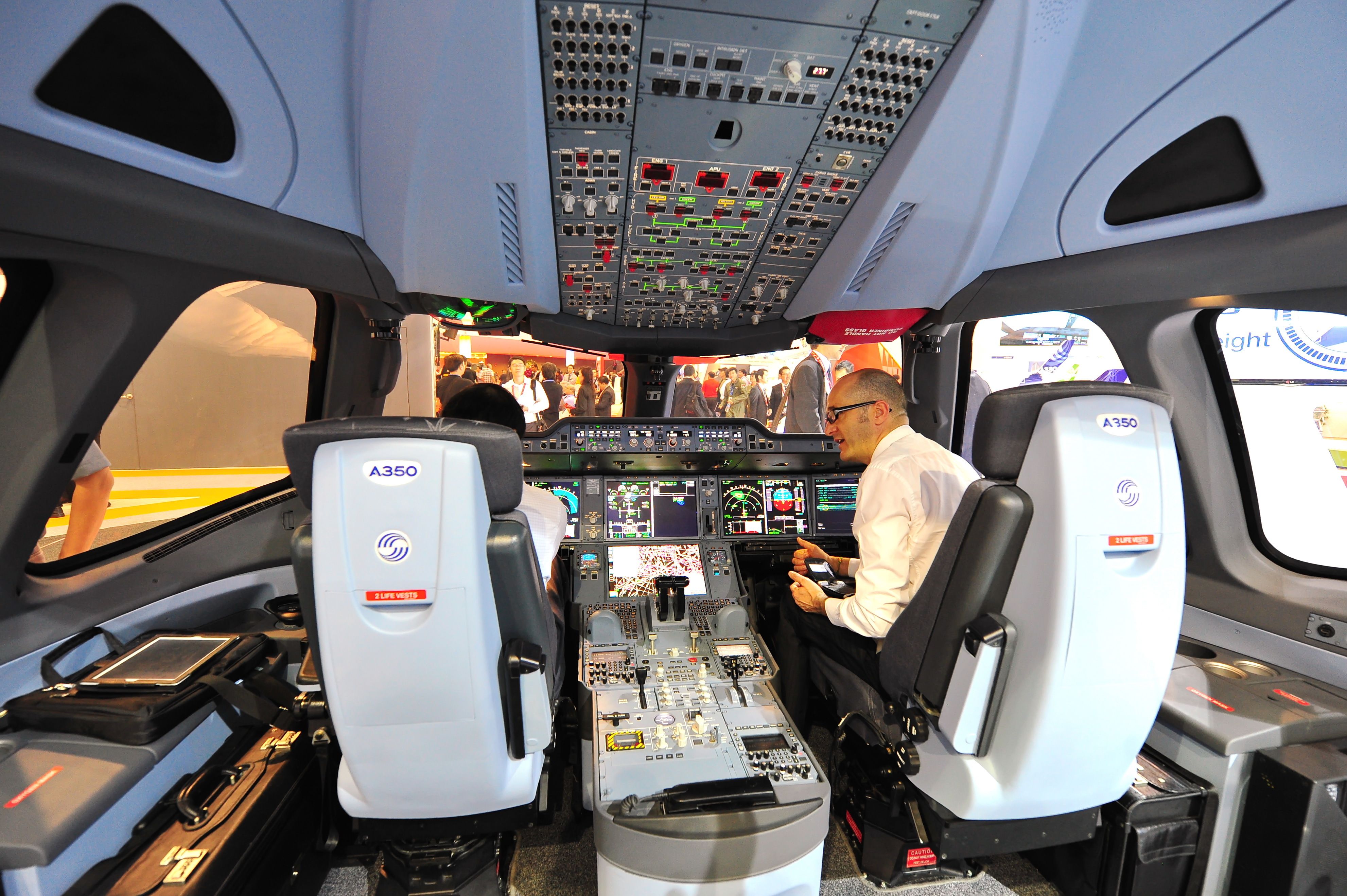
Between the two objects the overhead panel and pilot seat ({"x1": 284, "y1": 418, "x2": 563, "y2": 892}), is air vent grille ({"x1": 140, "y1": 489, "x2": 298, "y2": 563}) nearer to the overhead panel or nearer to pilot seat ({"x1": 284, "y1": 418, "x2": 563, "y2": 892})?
pilot seat ({"x1": 284, "y1": 418, "x2": 563, "y2": 892})

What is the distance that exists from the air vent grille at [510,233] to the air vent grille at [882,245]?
135cm

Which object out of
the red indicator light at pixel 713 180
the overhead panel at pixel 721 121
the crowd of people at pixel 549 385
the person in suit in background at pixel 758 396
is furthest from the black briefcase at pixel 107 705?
the person in suit in background at pixel 758 396

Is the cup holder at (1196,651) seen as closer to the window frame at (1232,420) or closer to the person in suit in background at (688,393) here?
the window frame at (1232,420)

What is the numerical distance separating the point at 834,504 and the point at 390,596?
218cm

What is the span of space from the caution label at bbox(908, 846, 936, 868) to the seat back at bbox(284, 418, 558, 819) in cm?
122

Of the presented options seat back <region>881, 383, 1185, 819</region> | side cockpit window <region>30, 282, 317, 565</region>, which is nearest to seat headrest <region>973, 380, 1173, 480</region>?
seat back <region>881, 383, 1185, 819</region>

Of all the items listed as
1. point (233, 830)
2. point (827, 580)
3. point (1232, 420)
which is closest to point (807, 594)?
point (827, 580)

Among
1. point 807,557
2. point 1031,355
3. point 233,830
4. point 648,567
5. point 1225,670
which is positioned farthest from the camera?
point 1031,355

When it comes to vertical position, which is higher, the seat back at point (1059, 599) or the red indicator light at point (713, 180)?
the red indicator light at point (713, 180)

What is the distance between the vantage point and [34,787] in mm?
1259

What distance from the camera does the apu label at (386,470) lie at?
1169 mm

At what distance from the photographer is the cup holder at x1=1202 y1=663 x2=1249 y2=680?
6.24ft

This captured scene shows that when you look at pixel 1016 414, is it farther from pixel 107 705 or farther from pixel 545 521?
pixel 107 705

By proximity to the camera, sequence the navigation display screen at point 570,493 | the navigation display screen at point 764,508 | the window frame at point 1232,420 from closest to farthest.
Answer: the window frame at point 1232,420, the navigation display screen at point 570,493, the navigation display screen at point 764,508
